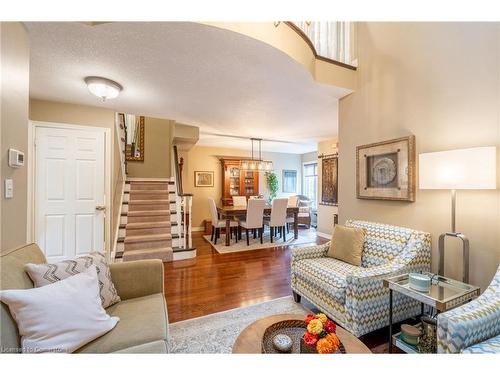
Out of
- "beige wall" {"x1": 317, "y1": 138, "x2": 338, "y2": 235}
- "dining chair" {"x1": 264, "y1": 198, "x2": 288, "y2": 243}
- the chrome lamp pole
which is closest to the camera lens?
the chrome lamp pole

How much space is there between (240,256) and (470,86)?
362 cm

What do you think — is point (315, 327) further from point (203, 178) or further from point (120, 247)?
point (203, 178)

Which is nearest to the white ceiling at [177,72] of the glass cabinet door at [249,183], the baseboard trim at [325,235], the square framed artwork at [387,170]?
the square framed artwork at [387,170]

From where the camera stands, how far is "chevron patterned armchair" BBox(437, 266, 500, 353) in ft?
3.63

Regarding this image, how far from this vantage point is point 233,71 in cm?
227

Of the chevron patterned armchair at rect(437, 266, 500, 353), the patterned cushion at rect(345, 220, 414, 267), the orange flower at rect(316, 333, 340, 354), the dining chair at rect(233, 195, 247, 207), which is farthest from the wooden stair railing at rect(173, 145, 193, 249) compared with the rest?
the chevron patterned armchair at rect(437, 266, 500, 353)

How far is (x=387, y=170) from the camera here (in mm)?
2436

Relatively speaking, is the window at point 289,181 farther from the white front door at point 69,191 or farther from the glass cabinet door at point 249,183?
the white front door at point 69,191

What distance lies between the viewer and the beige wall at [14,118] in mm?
1443

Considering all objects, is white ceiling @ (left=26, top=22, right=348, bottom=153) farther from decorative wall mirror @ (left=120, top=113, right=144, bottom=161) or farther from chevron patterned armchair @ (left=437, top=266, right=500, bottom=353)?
decorative wall mirror @ (left=120, top=113, right=144, bottom=161)

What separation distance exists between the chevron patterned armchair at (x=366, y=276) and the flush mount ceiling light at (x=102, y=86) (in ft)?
8.98

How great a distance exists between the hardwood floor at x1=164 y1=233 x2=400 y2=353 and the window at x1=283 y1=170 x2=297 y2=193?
13.4 feet

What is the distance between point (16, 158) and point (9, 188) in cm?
22
